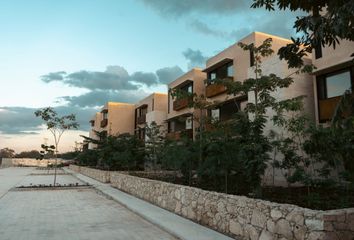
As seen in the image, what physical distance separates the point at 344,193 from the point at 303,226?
477 cm

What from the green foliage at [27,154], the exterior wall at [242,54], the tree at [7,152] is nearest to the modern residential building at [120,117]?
the exterior wall at [242,54]

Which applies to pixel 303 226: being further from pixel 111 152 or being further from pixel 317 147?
pixel 111 152

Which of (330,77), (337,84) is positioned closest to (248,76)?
(330,77)

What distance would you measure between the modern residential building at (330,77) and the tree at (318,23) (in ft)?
37.4

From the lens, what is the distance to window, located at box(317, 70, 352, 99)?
16281 millimetres

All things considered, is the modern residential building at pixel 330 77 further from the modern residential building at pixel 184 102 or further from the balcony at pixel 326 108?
the modern residential building at pixel 184 102

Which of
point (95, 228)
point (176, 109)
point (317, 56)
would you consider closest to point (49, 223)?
point (95, 228)

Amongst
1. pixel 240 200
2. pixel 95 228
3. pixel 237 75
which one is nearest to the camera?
pixel 240 200

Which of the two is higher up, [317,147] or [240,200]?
[317,147]

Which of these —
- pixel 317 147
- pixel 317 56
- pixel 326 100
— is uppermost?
pixel 317 56

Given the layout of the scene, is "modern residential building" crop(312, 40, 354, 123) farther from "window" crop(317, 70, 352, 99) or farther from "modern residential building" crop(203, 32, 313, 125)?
"modern residential building" crop(203, 32, 313, 125)

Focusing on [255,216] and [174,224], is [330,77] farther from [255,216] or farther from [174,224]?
[255,216]

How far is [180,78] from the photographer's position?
3462 centimetres

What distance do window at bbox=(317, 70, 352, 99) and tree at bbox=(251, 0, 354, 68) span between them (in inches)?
480
